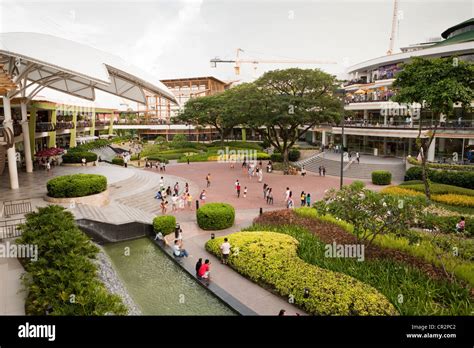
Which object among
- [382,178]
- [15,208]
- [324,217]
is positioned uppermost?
[15,208]

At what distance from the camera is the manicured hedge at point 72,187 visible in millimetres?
18422

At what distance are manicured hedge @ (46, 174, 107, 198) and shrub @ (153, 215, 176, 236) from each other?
4.76m

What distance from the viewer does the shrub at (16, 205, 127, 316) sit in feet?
26.6

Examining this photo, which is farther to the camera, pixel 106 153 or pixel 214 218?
pixel 106 153

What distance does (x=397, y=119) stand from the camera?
150 ft

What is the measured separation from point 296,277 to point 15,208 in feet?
46.0

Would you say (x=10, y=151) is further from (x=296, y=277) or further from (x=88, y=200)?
(x=296, y=277)

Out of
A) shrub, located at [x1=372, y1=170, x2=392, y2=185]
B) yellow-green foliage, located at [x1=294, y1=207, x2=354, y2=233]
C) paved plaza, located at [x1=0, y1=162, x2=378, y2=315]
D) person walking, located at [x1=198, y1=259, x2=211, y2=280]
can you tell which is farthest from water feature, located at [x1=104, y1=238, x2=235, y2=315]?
shrub, located at [x1=372, y1=170, x2=392, y2=185]

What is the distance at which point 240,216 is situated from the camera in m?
20.9

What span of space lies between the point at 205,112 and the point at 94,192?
3937cm

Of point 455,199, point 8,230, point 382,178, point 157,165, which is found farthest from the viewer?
point 157,165

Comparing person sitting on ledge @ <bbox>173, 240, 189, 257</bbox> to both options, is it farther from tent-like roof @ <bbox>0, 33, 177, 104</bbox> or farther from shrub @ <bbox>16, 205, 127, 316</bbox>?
tent-like roof @ <bbox>0, 33, 177, 104</bbox>

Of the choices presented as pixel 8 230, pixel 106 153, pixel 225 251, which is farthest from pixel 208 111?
pixel 225 251

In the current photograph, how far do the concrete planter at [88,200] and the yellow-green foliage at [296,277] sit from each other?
795 cm
